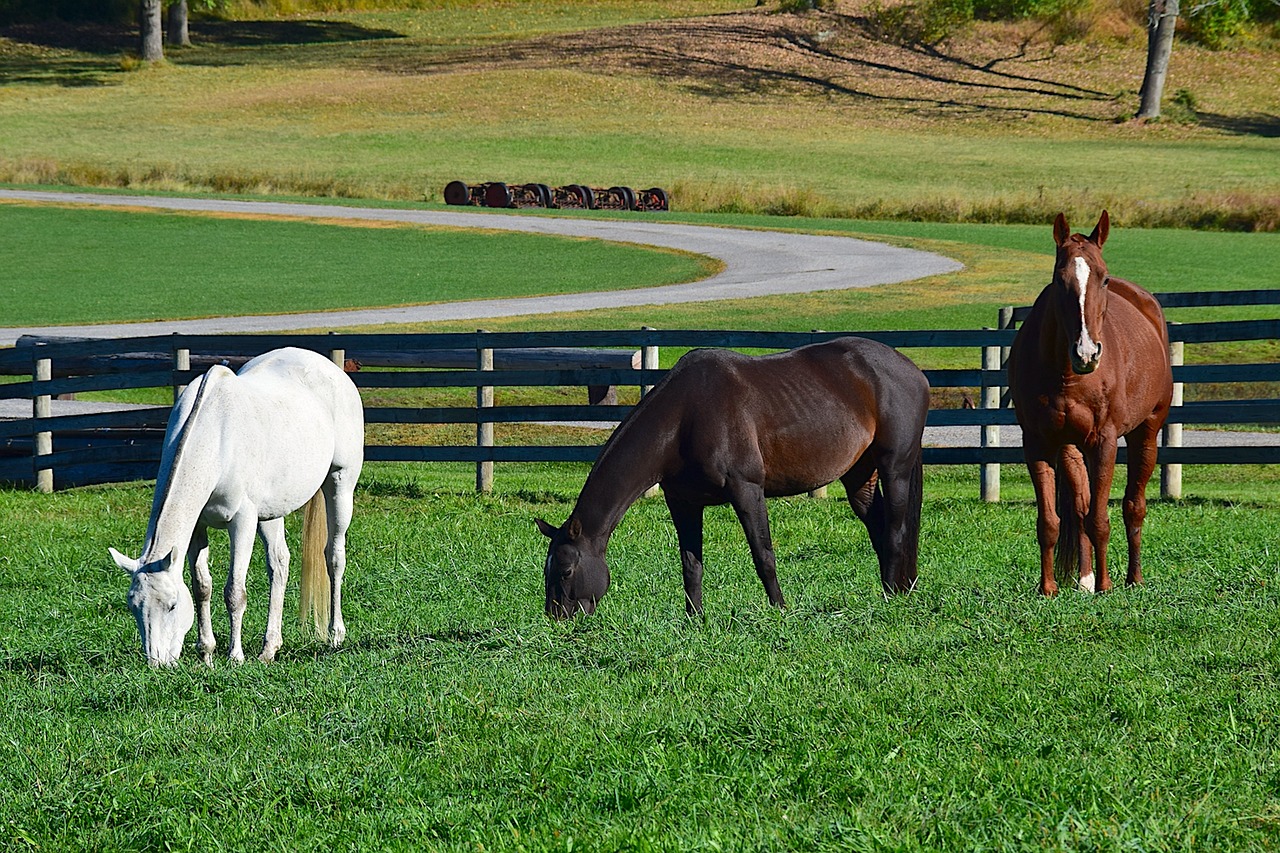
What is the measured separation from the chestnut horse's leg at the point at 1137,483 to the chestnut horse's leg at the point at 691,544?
265 centimetres

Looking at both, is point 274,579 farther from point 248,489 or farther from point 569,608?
point 569,608

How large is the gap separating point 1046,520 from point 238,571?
4.52m

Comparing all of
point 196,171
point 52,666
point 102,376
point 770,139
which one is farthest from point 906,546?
point 770,139

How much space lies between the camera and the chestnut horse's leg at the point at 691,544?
8203mm

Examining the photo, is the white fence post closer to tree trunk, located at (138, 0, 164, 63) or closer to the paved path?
the paved path

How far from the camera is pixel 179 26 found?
287 ft

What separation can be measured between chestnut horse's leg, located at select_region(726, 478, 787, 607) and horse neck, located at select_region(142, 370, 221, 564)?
2672 millimetres

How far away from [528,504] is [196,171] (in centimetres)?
4466

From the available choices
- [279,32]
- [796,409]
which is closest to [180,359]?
[796,409]

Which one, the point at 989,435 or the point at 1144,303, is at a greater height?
the point at 1144,303

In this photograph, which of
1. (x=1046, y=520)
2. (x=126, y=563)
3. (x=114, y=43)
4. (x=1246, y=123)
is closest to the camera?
(x=126, y=563)

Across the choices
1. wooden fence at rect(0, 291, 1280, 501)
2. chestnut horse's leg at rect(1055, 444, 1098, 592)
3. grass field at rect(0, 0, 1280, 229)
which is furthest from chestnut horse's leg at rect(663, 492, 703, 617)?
grass field at rect(0, 0, 1280, 229)

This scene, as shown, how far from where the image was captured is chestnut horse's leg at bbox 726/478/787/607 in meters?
7.89

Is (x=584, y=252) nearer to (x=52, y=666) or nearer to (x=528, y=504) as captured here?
(x=528, y=504)
